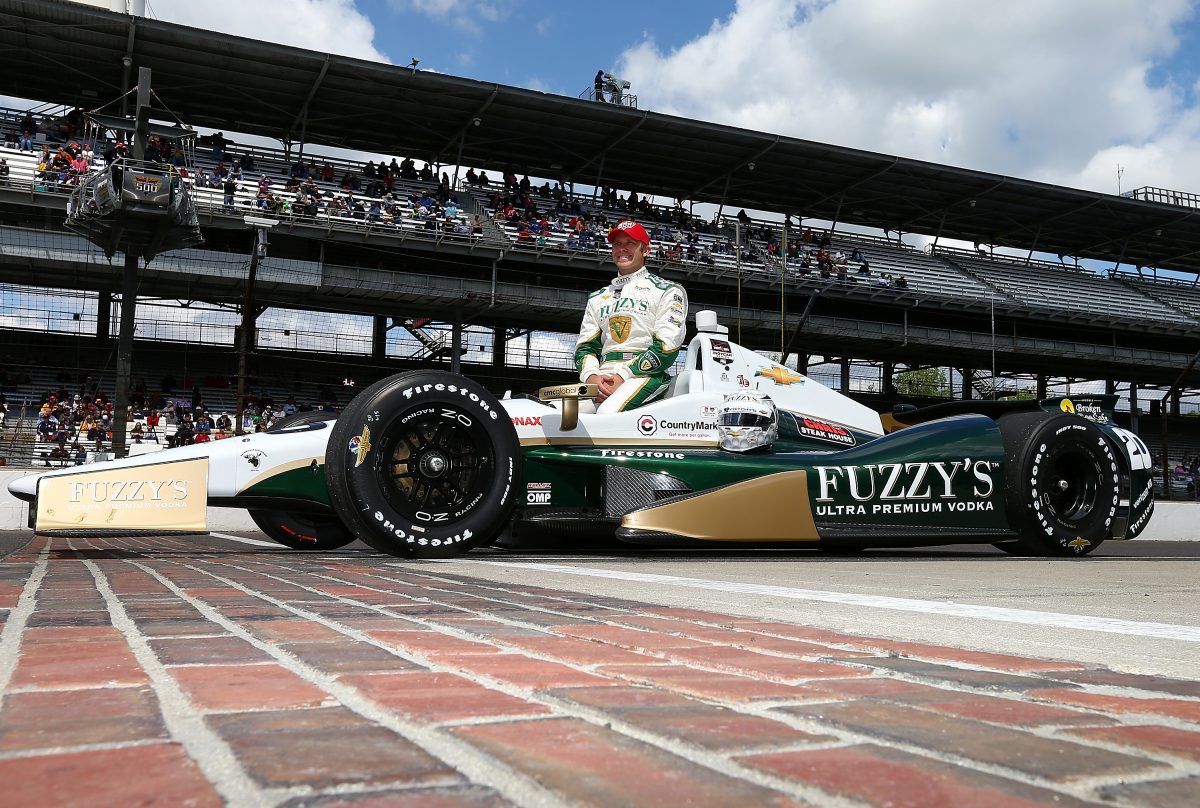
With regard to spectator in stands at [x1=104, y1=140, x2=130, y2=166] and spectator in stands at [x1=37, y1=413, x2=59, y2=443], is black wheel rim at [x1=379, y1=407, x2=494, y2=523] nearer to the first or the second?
spectator in stands at [x1=37, y1=413, x2=59, y2=443]

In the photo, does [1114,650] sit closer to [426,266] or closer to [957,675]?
[957,675]

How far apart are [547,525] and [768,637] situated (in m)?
3.86

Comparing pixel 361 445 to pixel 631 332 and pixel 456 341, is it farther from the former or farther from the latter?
pixel 456 341

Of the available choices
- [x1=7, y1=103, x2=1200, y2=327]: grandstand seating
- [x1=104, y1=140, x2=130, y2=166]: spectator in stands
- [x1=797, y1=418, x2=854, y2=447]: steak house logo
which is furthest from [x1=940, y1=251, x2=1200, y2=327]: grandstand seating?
[x1=797, y1=418, x2=854, y2=447]: steak house logo

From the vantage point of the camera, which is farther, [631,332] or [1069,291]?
[1069,291]

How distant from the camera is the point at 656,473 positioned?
591cm

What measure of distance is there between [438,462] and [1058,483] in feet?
14.2

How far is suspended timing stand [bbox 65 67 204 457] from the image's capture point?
16266mm

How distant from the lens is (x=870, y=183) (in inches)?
1242

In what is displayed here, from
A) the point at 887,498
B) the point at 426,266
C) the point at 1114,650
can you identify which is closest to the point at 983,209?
the point at 426,266

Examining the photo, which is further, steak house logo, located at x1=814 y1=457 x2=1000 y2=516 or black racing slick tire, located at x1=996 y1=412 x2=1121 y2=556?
black racing slick tire, located at x1=996 y1=412 x2=1121 y2=556

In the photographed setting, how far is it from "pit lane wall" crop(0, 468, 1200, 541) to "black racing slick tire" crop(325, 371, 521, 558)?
8141mm

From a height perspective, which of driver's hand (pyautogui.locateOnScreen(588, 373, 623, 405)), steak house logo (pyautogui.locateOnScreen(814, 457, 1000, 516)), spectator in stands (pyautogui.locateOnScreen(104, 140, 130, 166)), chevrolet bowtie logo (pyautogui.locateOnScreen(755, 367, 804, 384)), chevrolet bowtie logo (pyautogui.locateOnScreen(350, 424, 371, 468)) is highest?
spectator in stands (pyautogui.locateOnScreen(104, 140, 130, 166))

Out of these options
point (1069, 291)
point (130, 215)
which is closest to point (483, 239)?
Result: point (130, 215)
